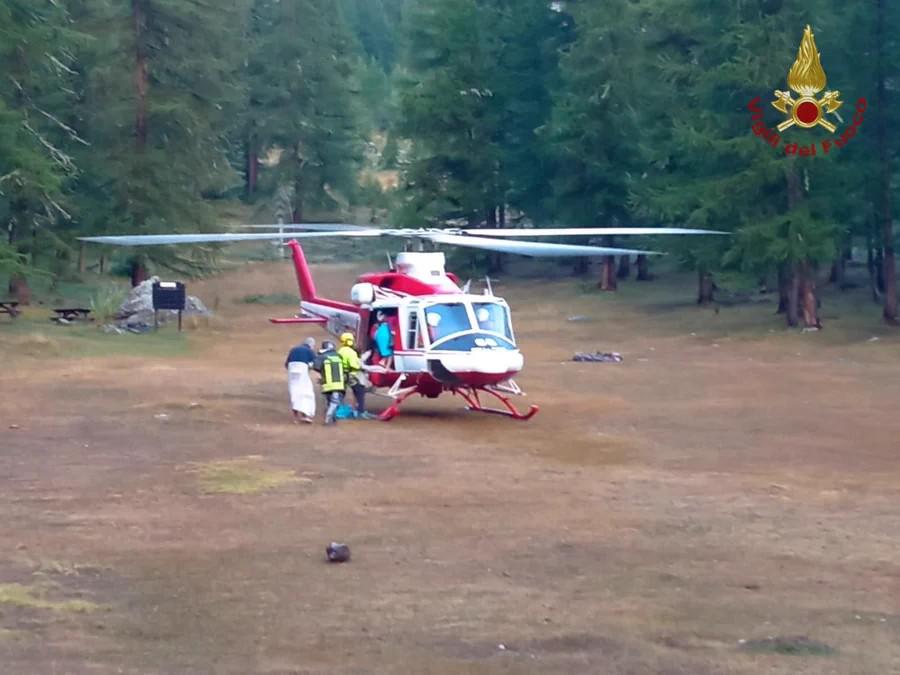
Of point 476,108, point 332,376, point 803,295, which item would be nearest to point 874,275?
point 803,295

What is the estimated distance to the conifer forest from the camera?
32625 millimetres

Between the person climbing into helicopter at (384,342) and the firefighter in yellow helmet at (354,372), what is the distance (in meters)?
0.37

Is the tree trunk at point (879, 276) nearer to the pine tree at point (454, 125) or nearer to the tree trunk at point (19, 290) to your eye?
the pine tree at point (454, 125)

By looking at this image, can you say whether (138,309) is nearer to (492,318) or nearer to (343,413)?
(343,413)

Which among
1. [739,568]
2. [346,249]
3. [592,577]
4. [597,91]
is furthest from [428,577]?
[346,249]

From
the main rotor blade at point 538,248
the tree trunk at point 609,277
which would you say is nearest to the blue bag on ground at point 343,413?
the main rotor blade at point 538,248

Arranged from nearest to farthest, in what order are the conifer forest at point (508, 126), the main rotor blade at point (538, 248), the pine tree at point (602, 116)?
1. the main rotor blade at point (538, 248)
2. the conifer forest at point (508, 126)
3. the pine tree at point (602, 116)

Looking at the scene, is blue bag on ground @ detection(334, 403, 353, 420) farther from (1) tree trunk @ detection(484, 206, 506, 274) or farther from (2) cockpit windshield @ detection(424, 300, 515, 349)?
(1) tree trunk @ detection(484, 206, 506, 274)

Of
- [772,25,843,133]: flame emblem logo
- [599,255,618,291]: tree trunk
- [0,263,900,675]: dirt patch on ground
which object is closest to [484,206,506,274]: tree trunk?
[599,255,618,291]: tree trunk

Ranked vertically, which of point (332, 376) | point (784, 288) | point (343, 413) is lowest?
point (343, 413)

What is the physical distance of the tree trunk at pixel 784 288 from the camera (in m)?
34.9

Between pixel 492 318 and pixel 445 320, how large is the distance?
0.69 meters

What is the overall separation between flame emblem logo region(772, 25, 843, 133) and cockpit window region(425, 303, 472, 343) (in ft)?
51.6

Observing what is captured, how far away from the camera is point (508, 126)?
2083 inches
